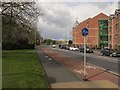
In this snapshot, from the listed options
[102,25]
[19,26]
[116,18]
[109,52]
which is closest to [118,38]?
[116,18]

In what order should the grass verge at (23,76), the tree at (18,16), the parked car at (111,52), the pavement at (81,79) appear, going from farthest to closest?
the parked car at (111,52), the tree at (18,16), the pavement at (81,79), the grass verge at (23,76)

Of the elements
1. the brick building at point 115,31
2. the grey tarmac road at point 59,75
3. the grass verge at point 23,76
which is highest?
the brick building at point 115,31

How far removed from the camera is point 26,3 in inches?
1073

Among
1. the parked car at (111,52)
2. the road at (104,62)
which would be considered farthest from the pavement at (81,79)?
the parked car at (111,52)

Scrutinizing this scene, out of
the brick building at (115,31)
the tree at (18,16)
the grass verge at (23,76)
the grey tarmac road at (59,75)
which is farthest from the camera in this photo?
the brick building at (115,31)

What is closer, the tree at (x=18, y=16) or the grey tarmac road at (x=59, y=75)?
the grey tarmac road at (x=59, y=75)

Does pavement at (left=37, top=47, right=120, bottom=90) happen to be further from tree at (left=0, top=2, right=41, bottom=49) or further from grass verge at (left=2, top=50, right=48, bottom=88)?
tree at (left=0, top=2, right=41, bottom=49)

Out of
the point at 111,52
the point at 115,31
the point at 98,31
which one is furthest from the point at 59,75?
the point at 98,31

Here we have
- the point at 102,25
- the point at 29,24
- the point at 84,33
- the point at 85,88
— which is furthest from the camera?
the point at 102,25

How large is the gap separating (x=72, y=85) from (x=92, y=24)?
265ft

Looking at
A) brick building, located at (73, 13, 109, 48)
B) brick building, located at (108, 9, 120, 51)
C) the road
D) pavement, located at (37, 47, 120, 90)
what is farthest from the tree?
brick building, located at (73, 13, 109, 48)

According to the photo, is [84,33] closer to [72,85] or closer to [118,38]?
[72,85]

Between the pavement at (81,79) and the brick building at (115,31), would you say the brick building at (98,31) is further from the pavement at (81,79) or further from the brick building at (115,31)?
the pavement at (81,79)

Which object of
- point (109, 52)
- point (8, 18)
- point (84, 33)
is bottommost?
point (109, 52)
